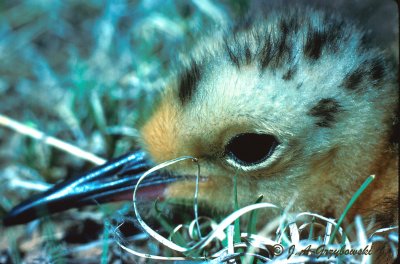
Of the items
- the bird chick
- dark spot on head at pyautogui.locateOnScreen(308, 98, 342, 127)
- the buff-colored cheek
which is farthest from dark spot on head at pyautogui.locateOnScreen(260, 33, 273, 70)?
the buff-colored cheek

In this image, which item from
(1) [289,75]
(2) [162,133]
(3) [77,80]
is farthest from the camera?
(3) [77,80]

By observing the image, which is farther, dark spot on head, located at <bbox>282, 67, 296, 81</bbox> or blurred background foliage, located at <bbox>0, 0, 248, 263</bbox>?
blurred background foliage, located at <bbox>0, 0, 248, 263</bbox>

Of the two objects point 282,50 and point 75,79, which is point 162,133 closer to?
point 282,50

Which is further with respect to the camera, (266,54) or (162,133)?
(162,133)

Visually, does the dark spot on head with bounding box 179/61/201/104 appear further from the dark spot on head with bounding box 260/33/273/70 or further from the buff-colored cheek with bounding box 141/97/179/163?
the dark spot on head with bounding box 260/33/273/70

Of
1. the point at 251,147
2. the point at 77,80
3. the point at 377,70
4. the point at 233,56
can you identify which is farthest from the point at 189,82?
the point at 77,80

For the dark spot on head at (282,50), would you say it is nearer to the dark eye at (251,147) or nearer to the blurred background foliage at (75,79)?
the dark eye at (251,147)

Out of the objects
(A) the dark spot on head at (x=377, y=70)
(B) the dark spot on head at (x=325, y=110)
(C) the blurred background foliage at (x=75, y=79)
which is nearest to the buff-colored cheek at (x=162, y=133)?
(C) the blurred background foliage at (x=75, y=79)
